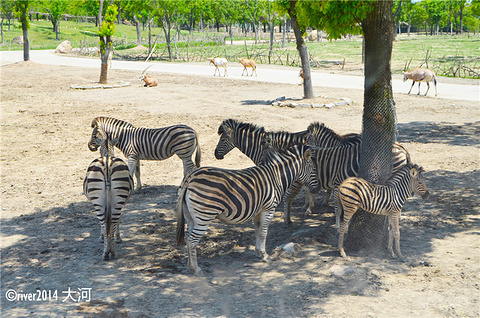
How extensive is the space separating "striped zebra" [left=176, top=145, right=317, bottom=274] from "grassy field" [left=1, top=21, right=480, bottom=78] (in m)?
16.8

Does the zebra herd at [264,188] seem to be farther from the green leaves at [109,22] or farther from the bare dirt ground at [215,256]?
the green leaves at [109,22]

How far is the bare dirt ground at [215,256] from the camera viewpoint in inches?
251

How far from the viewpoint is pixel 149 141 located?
1100 cm

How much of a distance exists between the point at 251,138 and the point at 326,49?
53.6 meters

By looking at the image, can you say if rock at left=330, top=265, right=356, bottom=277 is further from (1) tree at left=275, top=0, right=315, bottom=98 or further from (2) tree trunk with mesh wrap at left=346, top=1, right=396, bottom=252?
(1) tree at left=275, top=0, right=315, bottom=98

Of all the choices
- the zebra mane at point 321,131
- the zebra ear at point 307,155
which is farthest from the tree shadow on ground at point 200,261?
the zebra mane at point 321,131

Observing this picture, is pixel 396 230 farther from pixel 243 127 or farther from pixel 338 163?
pixel 243 127

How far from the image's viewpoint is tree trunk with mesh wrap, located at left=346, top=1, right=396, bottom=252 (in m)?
7.62

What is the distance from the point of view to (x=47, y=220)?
965cm

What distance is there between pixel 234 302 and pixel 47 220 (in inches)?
193

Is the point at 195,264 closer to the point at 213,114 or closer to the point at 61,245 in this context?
the point at 61,245

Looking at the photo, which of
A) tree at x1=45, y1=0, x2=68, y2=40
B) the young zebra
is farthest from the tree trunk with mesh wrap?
tree at x1=45, y1=0, x2=68, y2=40

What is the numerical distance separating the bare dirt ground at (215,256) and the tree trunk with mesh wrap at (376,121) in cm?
38

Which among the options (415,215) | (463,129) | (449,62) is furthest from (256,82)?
(415,215)
